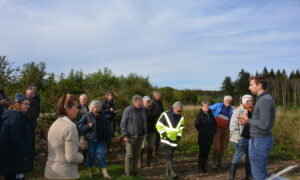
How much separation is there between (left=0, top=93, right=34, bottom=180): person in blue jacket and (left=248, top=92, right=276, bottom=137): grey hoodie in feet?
11.8

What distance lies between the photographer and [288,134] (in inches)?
553

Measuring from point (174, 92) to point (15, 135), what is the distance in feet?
58.3

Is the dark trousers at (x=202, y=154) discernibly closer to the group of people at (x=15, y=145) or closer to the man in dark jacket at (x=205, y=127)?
the man in dark jacket at (x=205, y=127)

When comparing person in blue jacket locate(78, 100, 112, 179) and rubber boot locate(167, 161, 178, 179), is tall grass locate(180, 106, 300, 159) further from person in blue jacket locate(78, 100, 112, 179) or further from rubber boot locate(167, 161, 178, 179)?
person in blue jacket locate(78, 100, 112, 179)

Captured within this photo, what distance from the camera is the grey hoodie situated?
Answer: 4.86 metres

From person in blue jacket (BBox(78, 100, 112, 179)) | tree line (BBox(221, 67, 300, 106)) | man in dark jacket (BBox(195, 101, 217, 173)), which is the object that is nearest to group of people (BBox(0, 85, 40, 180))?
person in blue jacket (BBox(78, 100, 112, 179))

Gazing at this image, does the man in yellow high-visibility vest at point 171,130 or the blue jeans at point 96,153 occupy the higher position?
the man in yellow high-visibility vest at point 171,130

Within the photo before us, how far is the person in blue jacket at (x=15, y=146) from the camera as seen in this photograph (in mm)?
4332

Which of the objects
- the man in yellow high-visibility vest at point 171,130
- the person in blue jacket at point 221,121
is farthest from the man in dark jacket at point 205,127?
the man in yellow high-visibility vest at point 171,130

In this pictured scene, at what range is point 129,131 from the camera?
24.3ft

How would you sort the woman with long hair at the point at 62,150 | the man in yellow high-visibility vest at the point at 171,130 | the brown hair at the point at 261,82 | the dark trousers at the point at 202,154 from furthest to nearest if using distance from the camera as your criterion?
the dark trousers at the point at 202,154 → the man in yellow high-visibility vest at the point at 171,130 → the brown hair at the point at 261,82 → the woman with long hair at the point at 62,150

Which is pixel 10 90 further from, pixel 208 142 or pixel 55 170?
pixel 55 170

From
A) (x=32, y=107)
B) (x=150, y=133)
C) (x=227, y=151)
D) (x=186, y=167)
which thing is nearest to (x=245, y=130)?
(x=186, y=167)

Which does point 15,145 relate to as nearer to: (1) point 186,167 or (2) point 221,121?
(1) point 186,167
